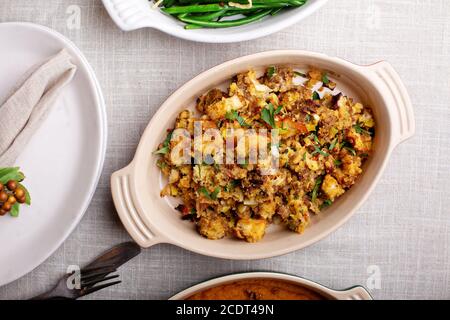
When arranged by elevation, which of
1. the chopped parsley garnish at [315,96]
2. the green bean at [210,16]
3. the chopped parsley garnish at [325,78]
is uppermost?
the green bean at [210,16]

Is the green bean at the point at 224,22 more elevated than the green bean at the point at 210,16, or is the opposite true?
the green bean at the point at 210,16

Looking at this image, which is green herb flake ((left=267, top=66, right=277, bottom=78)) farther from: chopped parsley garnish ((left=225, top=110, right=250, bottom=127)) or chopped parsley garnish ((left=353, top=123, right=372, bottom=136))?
chopped parsley garnish ((left=353, top=123, right=372, bottom=136))

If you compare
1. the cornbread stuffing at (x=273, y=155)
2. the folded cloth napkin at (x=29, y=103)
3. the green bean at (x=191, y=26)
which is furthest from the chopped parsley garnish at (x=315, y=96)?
the folded cloth napkin at (x=29, y=103)

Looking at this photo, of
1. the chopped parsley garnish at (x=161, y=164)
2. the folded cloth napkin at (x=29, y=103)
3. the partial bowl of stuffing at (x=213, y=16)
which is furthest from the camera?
the chopped parsley garnish at (x=161, y=164)

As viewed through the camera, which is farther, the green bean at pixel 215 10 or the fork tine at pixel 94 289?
the fork tine at pixel 94 289

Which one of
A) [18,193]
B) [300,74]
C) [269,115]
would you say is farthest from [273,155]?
[18,193]

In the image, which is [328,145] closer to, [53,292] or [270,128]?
[270,128]

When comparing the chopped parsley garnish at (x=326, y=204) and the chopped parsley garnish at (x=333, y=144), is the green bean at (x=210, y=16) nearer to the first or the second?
the chopped parsley garnish at (x=333, y=144)
